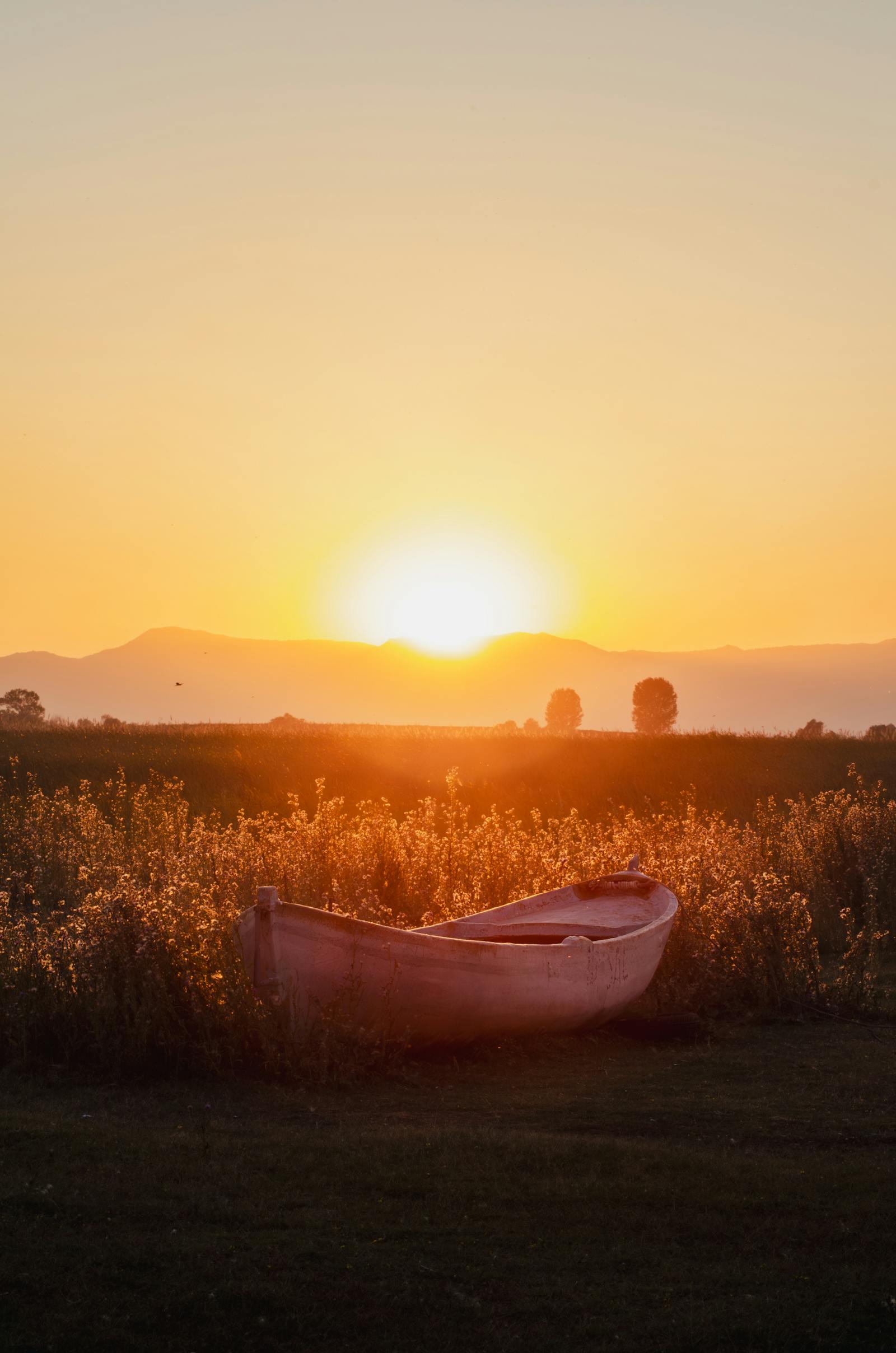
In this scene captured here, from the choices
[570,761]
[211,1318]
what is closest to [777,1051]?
[211,1318]

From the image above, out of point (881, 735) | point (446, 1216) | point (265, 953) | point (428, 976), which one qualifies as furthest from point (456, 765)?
point (446, 1216)

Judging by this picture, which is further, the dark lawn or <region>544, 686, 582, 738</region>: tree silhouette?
<region>544, 686, 582, 738</region>: tree silhouette

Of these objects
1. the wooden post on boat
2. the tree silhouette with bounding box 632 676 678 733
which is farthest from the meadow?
the tree silhouette with bounding box 632 676 678 733

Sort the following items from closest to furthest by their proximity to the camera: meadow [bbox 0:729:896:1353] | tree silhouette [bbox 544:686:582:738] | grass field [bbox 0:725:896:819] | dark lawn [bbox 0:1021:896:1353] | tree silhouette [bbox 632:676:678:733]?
dark lawn [bbox 0:1021:896:1353] < meadow [bbox 0:729:896:1353] < grass field [bbox 0:725:896:819] < tree silhouette [bbox 632:676:678:733] < tree silhouette [bbox 544:686:582:738]

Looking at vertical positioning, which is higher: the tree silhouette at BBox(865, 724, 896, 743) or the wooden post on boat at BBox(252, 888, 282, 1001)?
the tree silhouette at BBox(865, 724, 896, 743)

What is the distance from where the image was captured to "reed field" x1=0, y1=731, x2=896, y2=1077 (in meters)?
8.73

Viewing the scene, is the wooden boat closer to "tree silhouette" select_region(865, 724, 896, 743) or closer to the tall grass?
the tall grass

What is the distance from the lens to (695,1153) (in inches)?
265

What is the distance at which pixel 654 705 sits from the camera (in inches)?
4099

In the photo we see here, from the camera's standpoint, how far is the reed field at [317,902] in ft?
28.7

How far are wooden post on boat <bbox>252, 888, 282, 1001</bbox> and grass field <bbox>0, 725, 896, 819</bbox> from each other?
18.8 m

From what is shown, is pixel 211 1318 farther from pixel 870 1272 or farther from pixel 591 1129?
pixel 591 1129

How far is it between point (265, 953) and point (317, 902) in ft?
13.3

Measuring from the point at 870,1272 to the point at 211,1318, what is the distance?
2.71m
